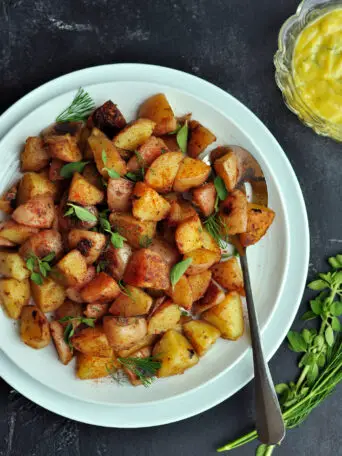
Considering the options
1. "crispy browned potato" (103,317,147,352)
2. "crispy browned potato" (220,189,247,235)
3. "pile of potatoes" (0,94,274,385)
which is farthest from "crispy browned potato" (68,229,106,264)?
"crispy browned potato" (220,189,247,235)

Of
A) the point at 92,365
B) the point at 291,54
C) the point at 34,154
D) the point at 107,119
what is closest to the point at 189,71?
the point at 291,54

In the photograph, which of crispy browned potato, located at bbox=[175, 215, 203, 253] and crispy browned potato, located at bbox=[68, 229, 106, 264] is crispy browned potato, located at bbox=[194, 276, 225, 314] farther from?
crispy browned potato, located at bbox=[68, 229, 106, 264]

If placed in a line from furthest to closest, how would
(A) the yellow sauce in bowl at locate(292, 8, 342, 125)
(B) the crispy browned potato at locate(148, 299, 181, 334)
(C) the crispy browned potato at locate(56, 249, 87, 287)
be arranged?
(A) the yellow sauce in bowl at locate(292, 8, 342, 125), (B) the crispy browned potato at locate(148, 299, 181, 334), (C) the crispy browned potato at locate(56, 249, 87, 287)

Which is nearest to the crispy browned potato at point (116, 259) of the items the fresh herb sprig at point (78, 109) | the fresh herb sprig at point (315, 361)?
the fresh herb sprig at point (78, 109)

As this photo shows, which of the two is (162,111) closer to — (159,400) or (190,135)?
(190,135)

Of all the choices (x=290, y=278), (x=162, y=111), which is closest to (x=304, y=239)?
(x=290, y=278)
